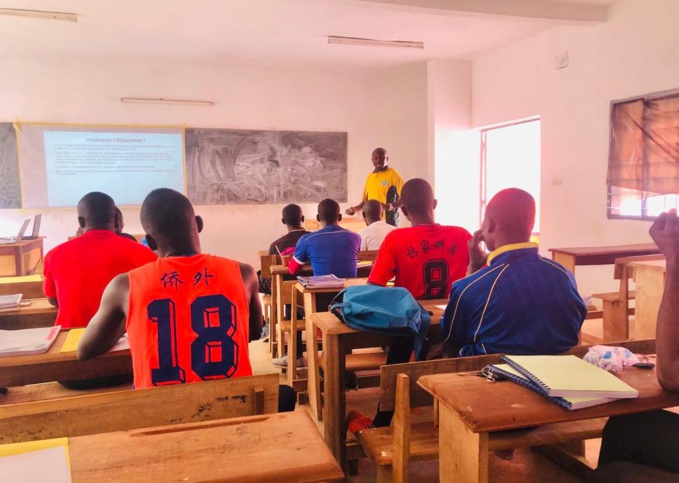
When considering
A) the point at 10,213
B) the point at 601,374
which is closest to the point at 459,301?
the point at 601,374

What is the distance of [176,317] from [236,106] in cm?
629

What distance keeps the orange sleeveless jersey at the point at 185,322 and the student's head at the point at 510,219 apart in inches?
34.6

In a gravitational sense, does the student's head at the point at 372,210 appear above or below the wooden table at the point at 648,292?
above

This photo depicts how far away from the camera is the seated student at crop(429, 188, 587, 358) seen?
5.43 ft

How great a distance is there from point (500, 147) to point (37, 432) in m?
7.74

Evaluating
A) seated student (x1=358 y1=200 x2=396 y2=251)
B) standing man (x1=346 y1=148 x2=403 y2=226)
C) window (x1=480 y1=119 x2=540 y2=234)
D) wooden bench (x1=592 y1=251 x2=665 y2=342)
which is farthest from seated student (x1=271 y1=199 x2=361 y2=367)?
window (x1=480 y1=119 x2=540 y2=234)

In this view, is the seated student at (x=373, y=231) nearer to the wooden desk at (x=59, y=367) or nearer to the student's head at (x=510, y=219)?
the student's head at (x=510, y=219)

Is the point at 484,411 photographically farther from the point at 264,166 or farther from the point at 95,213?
the point at 264,166

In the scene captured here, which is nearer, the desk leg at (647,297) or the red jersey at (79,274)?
the red jersey at (79,274)

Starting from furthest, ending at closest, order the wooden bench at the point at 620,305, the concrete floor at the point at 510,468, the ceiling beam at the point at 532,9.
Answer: the ceiling beam at the point at 532,9
the wooden bench at the point at 620,305
the concrete floor at the point at 510,468

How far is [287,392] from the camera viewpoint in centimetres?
182

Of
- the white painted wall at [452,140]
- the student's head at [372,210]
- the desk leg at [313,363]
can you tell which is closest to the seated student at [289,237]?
the student's head at [372,210]

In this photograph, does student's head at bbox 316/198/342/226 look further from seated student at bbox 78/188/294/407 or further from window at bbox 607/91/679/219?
window at bbox 607/91/679/219

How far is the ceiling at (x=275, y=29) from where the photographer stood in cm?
493
